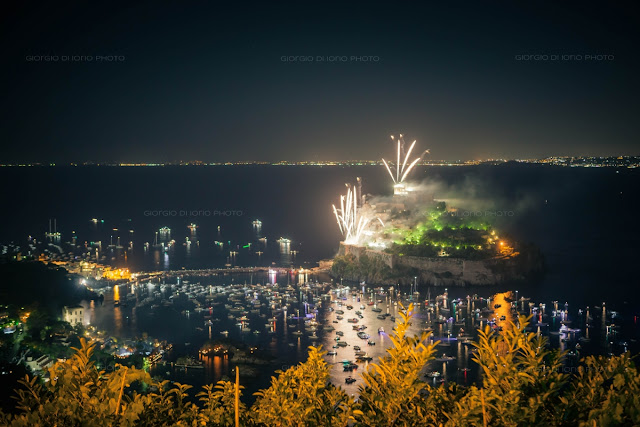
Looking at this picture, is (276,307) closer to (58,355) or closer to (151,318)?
(151,318)

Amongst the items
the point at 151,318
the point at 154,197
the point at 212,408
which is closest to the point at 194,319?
the point at 151,318

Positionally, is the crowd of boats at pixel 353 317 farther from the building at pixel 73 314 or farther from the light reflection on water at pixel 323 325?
the building at pixel 73 314

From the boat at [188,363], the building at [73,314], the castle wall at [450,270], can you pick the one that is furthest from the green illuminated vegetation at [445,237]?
the boat at [188,363]

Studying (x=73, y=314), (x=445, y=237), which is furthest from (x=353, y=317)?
(x=445, y=237)

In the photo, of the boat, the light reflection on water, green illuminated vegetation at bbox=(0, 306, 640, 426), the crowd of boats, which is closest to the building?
the light reflection on water

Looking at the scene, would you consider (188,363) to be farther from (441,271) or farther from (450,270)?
(450,270)
